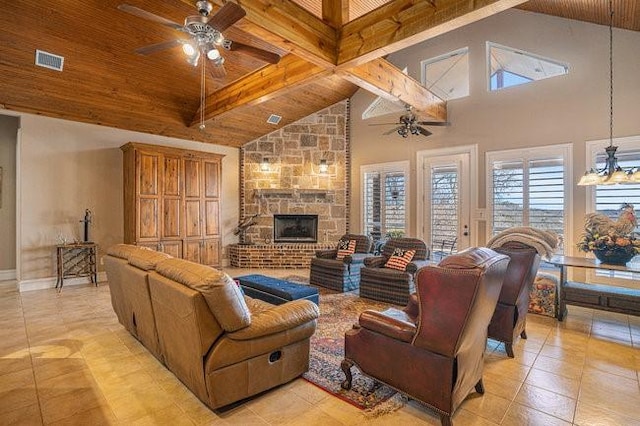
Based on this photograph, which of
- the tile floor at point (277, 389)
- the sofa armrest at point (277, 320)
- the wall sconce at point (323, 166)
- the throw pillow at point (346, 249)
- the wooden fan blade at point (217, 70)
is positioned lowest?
the tile floor at point (277, 389)

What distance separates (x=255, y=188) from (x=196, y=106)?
7.56ft

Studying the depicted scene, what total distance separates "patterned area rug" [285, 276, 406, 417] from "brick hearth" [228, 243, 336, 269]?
289 centimetres

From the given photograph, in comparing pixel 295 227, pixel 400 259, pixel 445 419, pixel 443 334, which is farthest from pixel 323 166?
pixel 445 419

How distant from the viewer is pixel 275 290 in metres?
4.09

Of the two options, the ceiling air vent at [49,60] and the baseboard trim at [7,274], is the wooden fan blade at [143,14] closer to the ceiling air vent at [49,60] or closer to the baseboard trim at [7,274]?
the ceiling air vent at [49,60]

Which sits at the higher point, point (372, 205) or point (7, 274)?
point (372, 205)

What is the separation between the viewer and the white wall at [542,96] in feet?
15.2

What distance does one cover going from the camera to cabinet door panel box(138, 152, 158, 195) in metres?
6.05

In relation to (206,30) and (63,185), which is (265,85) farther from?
(63,185)

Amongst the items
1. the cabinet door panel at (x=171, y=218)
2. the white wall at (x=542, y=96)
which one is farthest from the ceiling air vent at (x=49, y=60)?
the white wall at (x=542, y=96)

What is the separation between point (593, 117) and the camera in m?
4.84

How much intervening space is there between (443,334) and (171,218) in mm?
5867

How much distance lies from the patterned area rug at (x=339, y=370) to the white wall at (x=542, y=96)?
3134 mm

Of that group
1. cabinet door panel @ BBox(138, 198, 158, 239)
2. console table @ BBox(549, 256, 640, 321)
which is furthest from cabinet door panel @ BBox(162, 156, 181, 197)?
console table @ BBox(549, 256, 640, 321)
